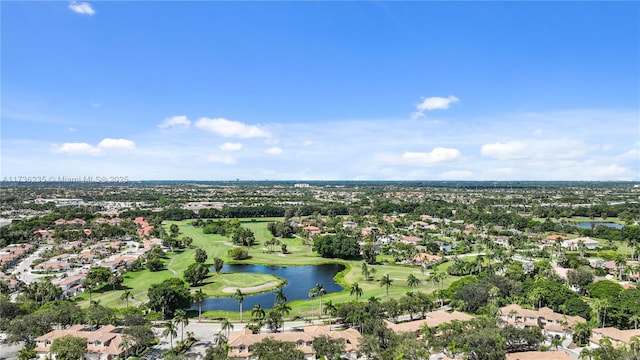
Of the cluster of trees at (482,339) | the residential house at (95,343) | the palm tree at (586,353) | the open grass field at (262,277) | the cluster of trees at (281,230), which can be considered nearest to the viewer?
the cluster of trees at (482,339)

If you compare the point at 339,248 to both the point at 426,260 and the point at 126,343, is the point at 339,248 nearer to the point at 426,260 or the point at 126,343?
the point at 426,260

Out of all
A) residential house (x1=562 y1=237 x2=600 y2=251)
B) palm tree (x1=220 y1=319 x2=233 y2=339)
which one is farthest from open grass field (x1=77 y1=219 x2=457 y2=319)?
residential house (x1=562 y1=237 x2=600 y2=251)

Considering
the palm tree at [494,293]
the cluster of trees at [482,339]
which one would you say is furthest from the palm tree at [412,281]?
the cluster of trees at [482,339]

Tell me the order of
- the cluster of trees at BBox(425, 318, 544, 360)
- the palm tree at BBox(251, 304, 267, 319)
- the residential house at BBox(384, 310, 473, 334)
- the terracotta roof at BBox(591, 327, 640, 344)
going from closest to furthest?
the cluster of trees at BBox(425, 318, 544, 360) → the terracotta roof at BBox(591, 327, 640, 344) → the residential house at BBox(384, 310, 473, 334) → the palm tree at BBox(251, 304, 267, 319)

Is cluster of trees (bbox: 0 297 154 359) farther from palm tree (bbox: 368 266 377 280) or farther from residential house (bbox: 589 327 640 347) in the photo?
residential house (bbox: 589 327 640 347)

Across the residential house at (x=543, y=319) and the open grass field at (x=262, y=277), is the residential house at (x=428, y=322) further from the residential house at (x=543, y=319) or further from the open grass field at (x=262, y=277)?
the open grass field at (x=262, y=277)

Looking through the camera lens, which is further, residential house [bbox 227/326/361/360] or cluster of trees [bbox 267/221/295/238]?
cluster of trees [bbox 267/221/295/238]
